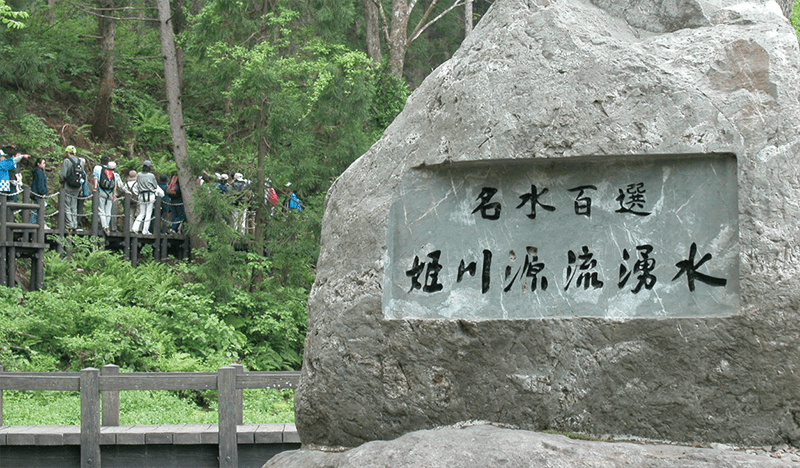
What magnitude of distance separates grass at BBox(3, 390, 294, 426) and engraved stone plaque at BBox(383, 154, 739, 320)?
5.35 m

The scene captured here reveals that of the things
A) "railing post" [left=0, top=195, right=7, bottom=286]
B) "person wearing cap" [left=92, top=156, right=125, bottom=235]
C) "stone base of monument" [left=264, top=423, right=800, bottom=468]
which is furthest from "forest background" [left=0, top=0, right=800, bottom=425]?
"stone base of monument" [left=264, top=423, right=800, bottom=468]

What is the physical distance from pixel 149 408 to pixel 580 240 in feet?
24.7

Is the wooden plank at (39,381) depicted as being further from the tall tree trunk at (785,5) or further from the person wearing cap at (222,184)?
the tall tree trunk at (785,5)

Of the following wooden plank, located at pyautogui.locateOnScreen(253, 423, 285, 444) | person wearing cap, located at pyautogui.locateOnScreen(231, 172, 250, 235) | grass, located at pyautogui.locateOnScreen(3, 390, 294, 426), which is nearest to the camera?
wooden plank, located at pyautogui.locateOnScreen(253, 423, 285, 444)

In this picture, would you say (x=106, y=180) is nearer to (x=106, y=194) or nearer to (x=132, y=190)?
(x=106, y=194)

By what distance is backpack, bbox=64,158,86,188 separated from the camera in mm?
14219

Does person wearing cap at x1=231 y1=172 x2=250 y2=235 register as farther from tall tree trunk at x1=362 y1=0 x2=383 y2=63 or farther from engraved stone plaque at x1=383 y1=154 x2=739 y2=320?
engraved stone plaque at x1=383 y1=154 x2=739 y2=320

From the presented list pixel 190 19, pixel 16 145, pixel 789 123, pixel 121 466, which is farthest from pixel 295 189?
pixel 789 123

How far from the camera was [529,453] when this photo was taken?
134 inches

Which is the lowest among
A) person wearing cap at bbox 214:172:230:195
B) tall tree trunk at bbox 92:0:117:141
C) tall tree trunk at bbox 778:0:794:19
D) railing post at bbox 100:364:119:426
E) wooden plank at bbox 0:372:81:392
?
railing post at bbox 100:364:119:426

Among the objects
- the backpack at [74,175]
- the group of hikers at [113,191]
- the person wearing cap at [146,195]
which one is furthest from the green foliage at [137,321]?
the person wearing cap at [146,195]

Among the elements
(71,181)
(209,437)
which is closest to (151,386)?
(209,437)

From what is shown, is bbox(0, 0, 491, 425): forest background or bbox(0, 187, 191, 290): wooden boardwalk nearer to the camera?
bbox(0, 0, 491, 425): forest background

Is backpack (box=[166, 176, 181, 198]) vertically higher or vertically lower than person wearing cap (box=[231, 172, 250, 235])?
higher
